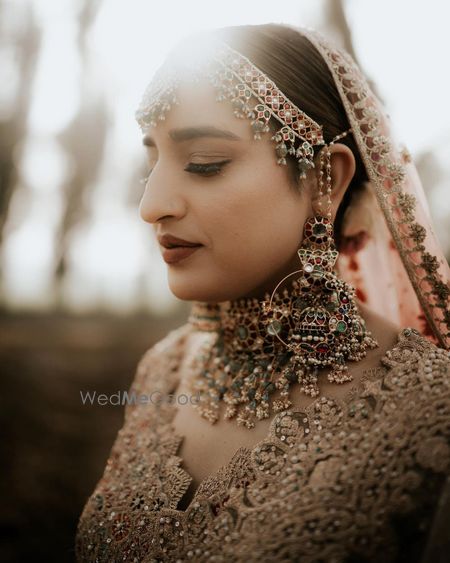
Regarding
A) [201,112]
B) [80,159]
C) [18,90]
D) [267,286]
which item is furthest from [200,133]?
[80,159]

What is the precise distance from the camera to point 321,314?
5.20 feet

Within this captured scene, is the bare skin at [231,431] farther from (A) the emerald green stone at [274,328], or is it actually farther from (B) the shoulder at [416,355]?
(A) the emerald green stone at [274,328]

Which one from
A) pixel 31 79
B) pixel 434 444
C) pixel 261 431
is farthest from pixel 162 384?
pixel 31 79

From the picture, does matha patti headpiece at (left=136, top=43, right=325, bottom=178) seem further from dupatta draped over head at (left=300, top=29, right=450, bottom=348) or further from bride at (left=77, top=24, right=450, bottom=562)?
dupatta draped over head at (left=300, top=29, right=450, bottom=348)

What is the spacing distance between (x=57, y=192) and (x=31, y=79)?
2.87 m

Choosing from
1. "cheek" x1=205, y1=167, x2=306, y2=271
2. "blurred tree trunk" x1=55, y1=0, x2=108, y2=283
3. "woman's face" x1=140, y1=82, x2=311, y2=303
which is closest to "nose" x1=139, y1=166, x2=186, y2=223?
"woman's face" x1=140, y1=82, x2=311, y2=303

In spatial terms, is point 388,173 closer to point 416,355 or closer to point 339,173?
point 339,173

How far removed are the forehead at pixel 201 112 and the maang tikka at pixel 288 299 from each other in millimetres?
18

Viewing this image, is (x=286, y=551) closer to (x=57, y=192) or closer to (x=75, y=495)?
(x=75, y=495)

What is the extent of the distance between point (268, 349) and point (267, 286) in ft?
0.70

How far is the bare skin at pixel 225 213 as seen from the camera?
154cm

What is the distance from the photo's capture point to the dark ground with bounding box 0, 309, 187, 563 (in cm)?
367

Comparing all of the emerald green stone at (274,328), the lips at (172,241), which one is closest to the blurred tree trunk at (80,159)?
the lips at (172,241)

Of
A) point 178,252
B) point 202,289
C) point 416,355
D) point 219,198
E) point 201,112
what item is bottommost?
point 416,355
